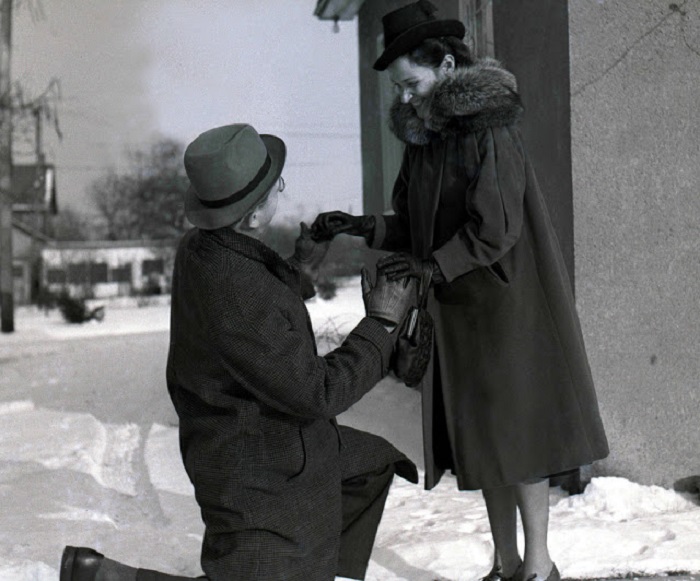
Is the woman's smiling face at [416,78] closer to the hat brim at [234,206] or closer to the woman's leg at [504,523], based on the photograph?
the hat brim at [234,206]

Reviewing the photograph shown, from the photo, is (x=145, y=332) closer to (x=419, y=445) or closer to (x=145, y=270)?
(x=145, y=270)

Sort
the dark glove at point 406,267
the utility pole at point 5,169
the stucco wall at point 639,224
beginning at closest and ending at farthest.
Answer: the dark glove at point 406,267, the stucco wall at point 639,224, the utility pole at point 5,169

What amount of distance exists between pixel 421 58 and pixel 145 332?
1443 centimetres

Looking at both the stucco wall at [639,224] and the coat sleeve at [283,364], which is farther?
the stucco wall at [639,224]

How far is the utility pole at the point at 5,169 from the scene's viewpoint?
1550cm

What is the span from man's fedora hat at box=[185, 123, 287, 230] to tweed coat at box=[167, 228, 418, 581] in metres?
0.06

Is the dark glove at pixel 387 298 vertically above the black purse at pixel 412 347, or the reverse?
the dark glove at pixel 387 298

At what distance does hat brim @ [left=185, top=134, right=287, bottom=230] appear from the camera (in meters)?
1.87

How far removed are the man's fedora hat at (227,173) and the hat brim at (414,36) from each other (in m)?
0.68

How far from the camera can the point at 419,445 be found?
501 cm

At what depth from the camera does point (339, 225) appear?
104 inches

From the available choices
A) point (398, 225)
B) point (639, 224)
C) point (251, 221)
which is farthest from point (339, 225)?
point (639, 224)

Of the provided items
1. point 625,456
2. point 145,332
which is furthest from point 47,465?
point 145,332

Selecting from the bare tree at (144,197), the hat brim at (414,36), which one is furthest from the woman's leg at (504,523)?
the bare tree at (144,197)
